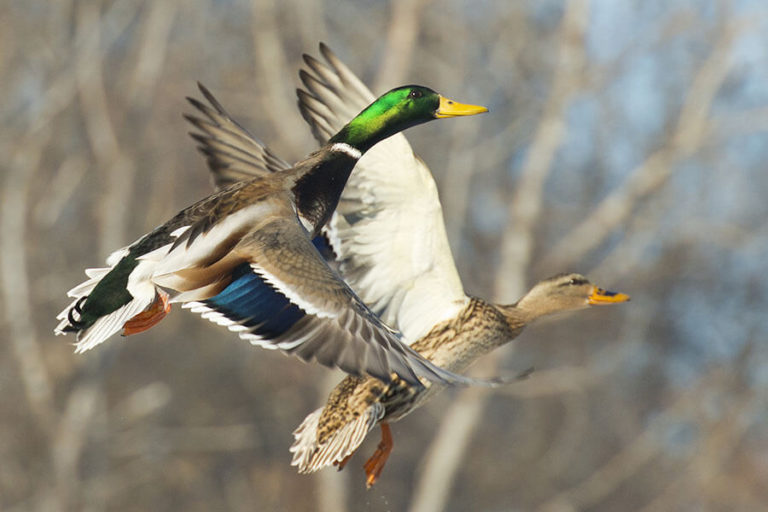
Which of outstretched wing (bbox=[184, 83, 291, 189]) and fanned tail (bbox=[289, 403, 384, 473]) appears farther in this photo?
outstretched wing (bbox=[184, 83, 291, 189])

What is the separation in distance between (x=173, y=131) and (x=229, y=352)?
12.2 feet

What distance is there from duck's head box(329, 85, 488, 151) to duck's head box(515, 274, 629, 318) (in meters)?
1.19

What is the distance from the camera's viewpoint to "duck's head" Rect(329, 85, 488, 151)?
17.2 ft

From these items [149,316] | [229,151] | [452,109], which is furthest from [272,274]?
[229,151]

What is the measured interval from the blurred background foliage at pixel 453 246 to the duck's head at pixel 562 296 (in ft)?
33.0

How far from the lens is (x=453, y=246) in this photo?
17.5 metres

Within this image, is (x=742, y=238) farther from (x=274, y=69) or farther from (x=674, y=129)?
(x=274, y=69)

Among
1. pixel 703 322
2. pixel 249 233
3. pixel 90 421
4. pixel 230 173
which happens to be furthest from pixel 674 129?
pixel 249 233

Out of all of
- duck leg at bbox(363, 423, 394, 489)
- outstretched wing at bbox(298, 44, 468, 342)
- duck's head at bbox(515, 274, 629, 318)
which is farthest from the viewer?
duck's head at bbox(515, 274, 629, 318)

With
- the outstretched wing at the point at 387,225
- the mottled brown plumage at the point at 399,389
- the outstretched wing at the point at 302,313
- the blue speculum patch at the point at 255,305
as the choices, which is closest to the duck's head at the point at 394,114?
the outstretched wing at the point at 387,225

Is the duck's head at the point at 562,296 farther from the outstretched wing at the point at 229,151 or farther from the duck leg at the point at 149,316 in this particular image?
the duck leg at the point at 149,316

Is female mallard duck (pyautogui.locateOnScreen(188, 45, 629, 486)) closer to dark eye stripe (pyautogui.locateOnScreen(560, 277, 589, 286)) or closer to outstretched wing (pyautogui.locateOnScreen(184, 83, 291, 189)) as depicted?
outstretched wing (pyautogui.locateOnScreen(184, 83, 291, 189))

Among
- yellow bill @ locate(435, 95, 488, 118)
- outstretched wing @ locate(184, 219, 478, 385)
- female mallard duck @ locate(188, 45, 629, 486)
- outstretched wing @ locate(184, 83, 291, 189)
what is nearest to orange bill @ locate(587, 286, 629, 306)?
female mallard duck @ locate(188, 45, 629, 486)

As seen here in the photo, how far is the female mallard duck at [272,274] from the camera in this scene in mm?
A: 4391
